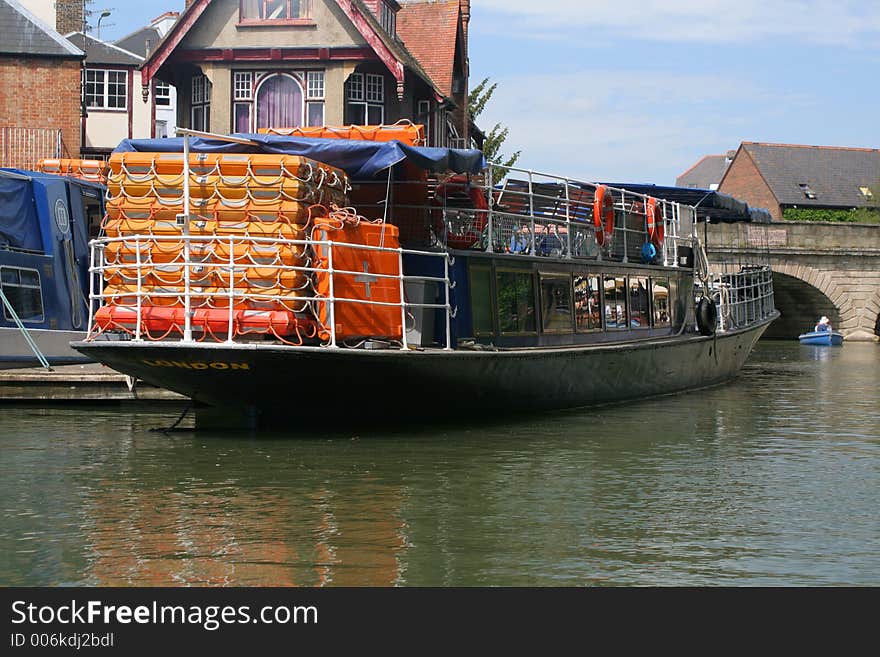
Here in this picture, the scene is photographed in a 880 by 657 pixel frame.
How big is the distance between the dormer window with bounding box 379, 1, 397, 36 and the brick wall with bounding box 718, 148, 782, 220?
47.5 metres

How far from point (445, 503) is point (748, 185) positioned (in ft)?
241

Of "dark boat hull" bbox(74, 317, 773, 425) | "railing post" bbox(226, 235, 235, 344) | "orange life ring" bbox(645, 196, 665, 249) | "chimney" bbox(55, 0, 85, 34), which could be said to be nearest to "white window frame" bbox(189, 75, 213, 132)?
"orange life ring" bbox(645, 196, 665, 249)

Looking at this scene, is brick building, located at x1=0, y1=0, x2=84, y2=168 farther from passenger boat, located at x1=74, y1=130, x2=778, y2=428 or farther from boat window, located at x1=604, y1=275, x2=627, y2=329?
passenger boat, located at x1=74, y1=130, x2=778, y2=428

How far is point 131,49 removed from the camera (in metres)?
49.9

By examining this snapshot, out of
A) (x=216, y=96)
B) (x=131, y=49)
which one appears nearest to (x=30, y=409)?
(x=216, y=96)

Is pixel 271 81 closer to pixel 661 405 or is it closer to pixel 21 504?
pixel 661 405

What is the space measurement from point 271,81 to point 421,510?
831 inches

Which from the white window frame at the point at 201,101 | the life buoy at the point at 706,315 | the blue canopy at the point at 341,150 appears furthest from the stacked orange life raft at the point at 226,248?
the white window frame at the point at 201,101

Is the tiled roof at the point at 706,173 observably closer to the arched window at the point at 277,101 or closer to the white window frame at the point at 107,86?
the white window frame at the point at 107,86

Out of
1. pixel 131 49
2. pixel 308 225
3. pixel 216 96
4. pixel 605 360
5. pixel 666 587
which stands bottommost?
pixel 666 587

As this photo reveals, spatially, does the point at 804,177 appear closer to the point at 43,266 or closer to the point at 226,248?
the point at 43,266

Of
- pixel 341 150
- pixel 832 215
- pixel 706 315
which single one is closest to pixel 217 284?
pixel 341 150

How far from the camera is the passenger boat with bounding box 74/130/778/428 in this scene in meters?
13.8

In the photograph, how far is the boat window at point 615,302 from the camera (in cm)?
1938
